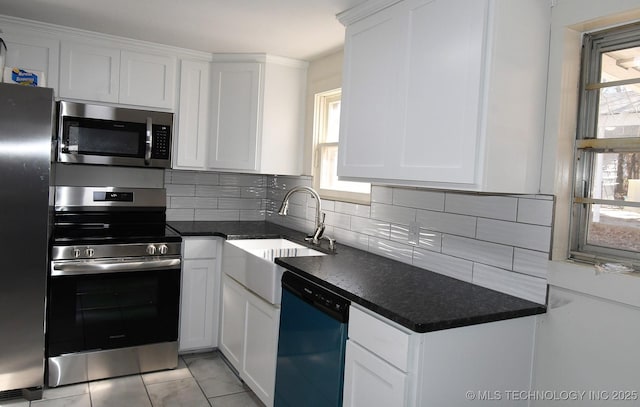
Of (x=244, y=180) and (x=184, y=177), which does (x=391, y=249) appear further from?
(x=184, y=177)

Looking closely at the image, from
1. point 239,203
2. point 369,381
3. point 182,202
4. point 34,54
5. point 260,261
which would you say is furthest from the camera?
point 239,203

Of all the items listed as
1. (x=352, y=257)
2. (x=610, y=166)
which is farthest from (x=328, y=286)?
(x=610, y=166)

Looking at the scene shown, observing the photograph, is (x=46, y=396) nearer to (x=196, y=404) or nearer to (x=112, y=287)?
(x=112, y=287)

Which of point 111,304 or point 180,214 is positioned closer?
point 111,304

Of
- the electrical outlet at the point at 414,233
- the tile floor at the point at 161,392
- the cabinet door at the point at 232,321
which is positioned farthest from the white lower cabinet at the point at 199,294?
the electrical outlet at the point at 414,233

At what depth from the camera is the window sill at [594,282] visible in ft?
5.19

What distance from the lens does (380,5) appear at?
7.19 feet

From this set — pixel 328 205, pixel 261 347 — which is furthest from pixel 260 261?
pixel 328 205

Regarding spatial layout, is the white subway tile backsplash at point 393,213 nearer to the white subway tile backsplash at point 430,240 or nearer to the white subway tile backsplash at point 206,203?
the white subway tile backsplash at point 430,240

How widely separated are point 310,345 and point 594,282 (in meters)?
1.15

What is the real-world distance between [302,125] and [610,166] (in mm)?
2252

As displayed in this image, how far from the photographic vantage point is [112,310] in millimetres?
2922

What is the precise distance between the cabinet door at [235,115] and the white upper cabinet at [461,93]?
57.0 inches

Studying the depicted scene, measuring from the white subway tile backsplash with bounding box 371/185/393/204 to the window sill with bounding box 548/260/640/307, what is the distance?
1.04 m
